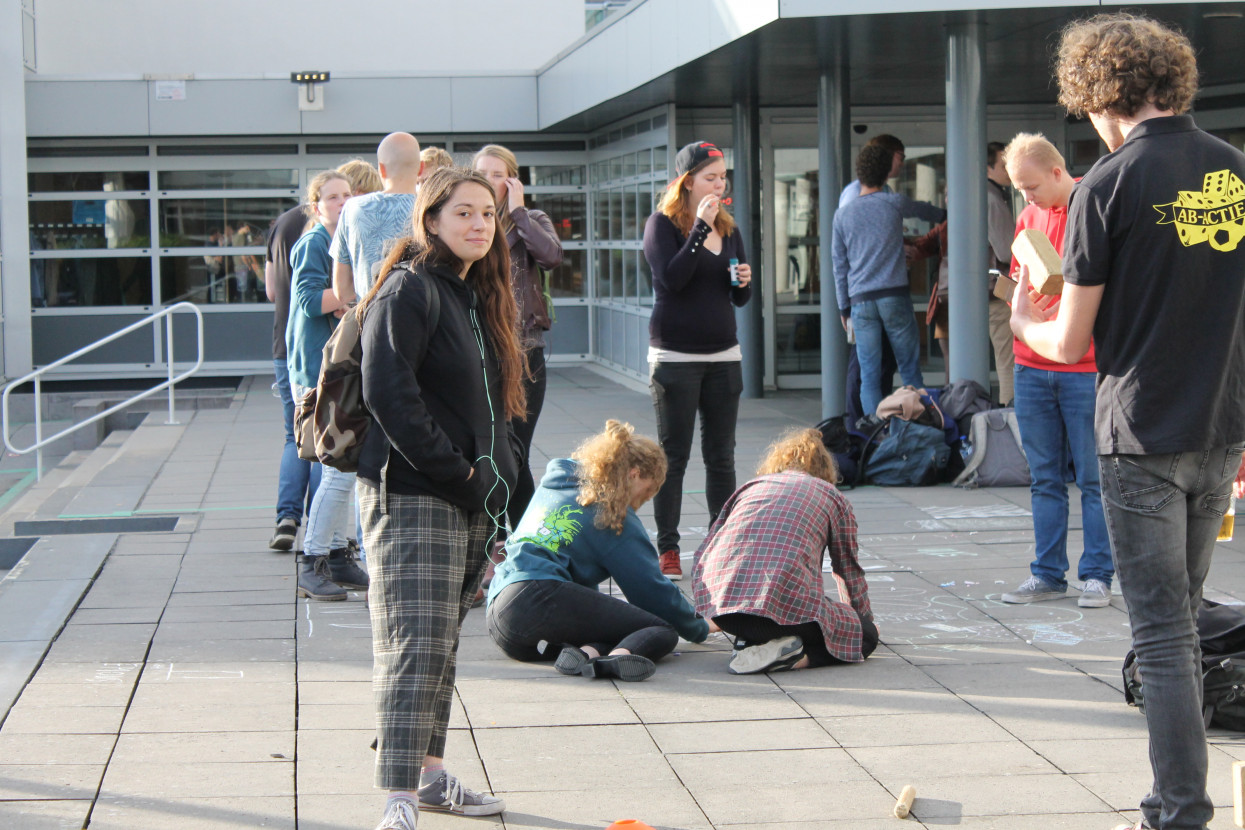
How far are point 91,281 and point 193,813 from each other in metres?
15.6

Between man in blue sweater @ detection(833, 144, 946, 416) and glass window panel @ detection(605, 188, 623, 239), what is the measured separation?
6769 mm

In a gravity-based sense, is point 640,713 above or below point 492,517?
below

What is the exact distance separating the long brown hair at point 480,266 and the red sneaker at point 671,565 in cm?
272

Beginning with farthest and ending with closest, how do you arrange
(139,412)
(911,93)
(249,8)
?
1. (249,8)
2. (139,412)
3. (911,93)

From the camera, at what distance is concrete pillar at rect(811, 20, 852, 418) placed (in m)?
10.9

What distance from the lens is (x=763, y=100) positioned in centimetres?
1354

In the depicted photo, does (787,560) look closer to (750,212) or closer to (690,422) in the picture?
(690,422)

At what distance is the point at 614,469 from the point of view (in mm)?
4707

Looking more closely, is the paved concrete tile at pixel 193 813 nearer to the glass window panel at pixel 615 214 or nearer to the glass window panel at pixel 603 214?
the glass window panel at pixel 615 214

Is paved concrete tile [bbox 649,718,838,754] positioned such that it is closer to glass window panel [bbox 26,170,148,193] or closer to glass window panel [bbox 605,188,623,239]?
glass window panel [bbox 605,188,623,239]

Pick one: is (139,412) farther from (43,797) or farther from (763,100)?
(43,797)

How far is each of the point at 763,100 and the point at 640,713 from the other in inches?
398

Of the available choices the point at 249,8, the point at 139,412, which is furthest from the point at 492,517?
the point at 249,8

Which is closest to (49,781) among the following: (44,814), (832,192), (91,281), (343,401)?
(44,814)
